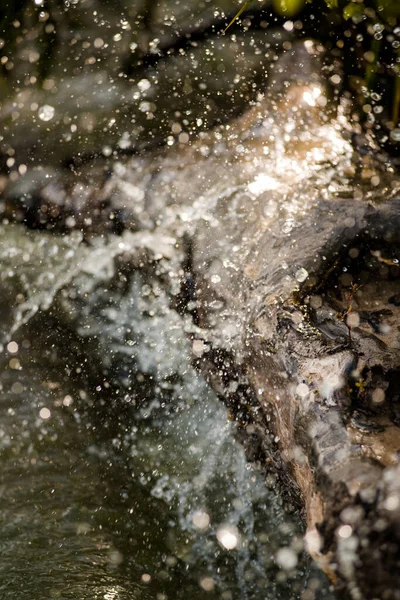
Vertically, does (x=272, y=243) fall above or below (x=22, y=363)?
above

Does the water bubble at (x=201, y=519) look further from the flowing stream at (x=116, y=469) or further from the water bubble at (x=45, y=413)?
the water bubble at (x=45, y=413)

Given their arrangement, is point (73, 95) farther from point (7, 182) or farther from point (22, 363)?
point (22, 363)

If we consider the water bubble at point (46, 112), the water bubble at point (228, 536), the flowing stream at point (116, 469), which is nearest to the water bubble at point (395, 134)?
the flowing stream at point (116, 469)

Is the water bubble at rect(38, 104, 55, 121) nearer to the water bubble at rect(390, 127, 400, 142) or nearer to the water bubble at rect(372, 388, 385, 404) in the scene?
the water bubble at rect(390, 127, 400, 142)

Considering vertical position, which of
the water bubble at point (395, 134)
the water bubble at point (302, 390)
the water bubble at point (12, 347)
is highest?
the water bubble at point (395, 134)

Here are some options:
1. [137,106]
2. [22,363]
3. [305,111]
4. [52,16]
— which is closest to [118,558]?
[22,363]

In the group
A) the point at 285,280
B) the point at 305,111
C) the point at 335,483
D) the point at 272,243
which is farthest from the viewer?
the point at 305,111

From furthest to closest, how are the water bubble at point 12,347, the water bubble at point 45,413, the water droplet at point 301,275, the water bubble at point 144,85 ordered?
the water bubble at point 144,85 → the water bubble at point 12,347 → the water bubble at point 45,413 → the water droplet at point 301,275

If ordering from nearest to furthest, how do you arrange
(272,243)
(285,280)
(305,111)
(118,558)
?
(285,280), (272,243), (118,558), (305,111)
